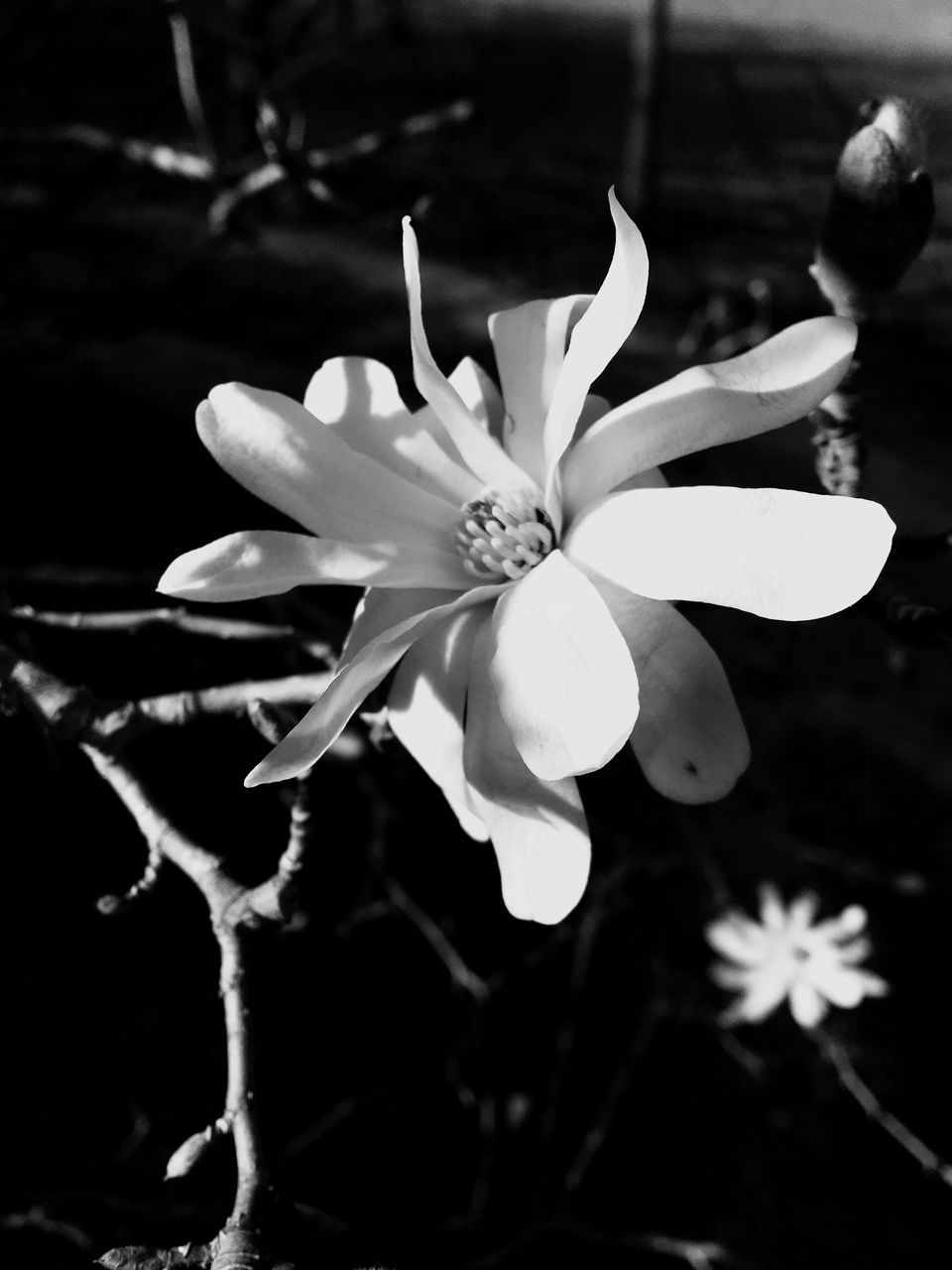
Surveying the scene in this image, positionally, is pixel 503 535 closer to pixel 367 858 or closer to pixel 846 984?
pixel 367 858

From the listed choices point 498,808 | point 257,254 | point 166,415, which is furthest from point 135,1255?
point 257,254

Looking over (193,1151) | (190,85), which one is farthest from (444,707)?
(190,85)

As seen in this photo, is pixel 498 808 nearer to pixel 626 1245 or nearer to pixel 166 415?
pixel 626 1245

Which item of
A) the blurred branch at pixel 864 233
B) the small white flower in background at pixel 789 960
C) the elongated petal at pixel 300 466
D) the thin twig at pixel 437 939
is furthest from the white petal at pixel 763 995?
Answer: the elongated petal at pixel 300 466

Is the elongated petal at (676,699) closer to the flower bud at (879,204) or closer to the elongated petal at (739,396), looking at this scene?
the elongated petal at (739,396)

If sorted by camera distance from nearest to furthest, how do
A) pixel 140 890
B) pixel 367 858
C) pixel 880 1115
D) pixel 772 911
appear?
pixel 140 890 → pixel 880 1115 → pixel 367 858 → pixel 772 911

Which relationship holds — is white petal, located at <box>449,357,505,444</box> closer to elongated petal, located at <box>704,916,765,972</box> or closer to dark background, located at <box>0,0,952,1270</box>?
dark background, located at <box>0,0,952,1270</box>

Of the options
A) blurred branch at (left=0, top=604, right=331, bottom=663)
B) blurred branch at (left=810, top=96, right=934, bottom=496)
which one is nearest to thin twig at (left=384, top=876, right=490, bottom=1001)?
blurred branch at (left=0, top=604, right=331, bottom=663)
